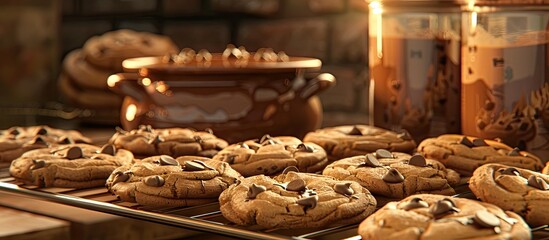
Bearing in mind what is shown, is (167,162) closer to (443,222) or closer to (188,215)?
(188,215)

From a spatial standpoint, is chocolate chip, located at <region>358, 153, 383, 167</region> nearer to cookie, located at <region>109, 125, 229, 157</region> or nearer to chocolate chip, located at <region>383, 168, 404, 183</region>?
chocolate chip, located at <region>383, 168, 404, 183</region>

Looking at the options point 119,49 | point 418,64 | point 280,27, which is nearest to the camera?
point 418,64

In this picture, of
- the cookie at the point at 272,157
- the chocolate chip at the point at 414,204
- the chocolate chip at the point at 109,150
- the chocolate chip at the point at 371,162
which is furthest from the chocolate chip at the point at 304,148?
the chocolate chip at the point at 414,204

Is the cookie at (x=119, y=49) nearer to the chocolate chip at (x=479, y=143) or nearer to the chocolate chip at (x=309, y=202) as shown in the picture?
the chocolate chip at (x=479, y=143)

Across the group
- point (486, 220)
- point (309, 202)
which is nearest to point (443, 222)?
point (486, 220)

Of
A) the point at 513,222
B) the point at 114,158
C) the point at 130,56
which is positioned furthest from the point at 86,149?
the point at 130,56

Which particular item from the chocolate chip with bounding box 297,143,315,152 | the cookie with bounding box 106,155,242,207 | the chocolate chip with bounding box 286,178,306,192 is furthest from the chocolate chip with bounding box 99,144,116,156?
the chocolate chip with bounding box 286,178,306,192

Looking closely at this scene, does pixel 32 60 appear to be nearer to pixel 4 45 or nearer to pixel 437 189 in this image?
pixel 4 45
